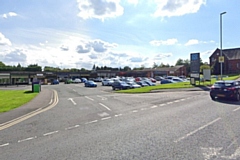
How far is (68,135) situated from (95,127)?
45.9 inches

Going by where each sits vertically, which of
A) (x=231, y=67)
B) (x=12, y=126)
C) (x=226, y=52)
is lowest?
(x=12, y=126)

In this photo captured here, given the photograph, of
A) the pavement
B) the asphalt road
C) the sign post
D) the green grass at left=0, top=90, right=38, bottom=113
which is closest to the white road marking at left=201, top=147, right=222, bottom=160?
the asphalt road

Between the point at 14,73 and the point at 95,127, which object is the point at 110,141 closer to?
the point at 95,127

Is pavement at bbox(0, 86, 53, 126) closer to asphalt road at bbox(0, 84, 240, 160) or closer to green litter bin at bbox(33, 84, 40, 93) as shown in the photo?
asphalt road at bbox(0, 84, 240, 160)

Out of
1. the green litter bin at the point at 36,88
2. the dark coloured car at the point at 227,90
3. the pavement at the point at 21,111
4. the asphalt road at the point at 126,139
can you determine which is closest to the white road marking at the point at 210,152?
the asphalt road at the point at 126,139

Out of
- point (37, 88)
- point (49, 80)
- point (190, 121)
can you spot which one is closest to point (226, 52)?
point (49, 80)

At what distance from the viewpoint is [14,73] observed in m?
63.9

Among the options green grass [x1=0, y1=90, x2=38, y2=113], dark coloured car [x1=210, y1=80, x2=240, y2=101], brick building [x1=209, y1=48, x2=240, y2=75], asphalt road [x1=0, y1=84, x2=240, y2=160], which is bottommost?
green grass [x1=0, y1=90, x2=38, y2=113]

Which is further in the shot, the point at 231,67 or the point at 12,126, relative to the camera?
the point at 231,67

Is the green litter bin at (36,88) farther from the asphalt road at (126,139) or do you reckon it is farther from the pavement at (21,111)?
the asphalt road at (126,139)

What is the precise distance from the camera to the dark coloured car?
13664mm

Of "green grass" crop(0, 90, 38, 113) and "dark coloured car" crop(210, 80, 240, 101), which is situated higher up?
"dark coloured car" crop(210, 80, 240, 101)

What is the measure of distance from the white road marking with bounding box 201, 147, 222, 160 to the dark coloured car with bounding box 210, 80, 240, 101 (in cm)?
1018

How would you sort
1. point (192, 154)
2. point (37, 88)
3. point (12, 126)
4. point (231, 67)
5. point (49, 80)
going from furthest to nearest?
point (231, 67) < point (49, 80) < point (37, 88) < point (12, 126) < point (192, 154)
